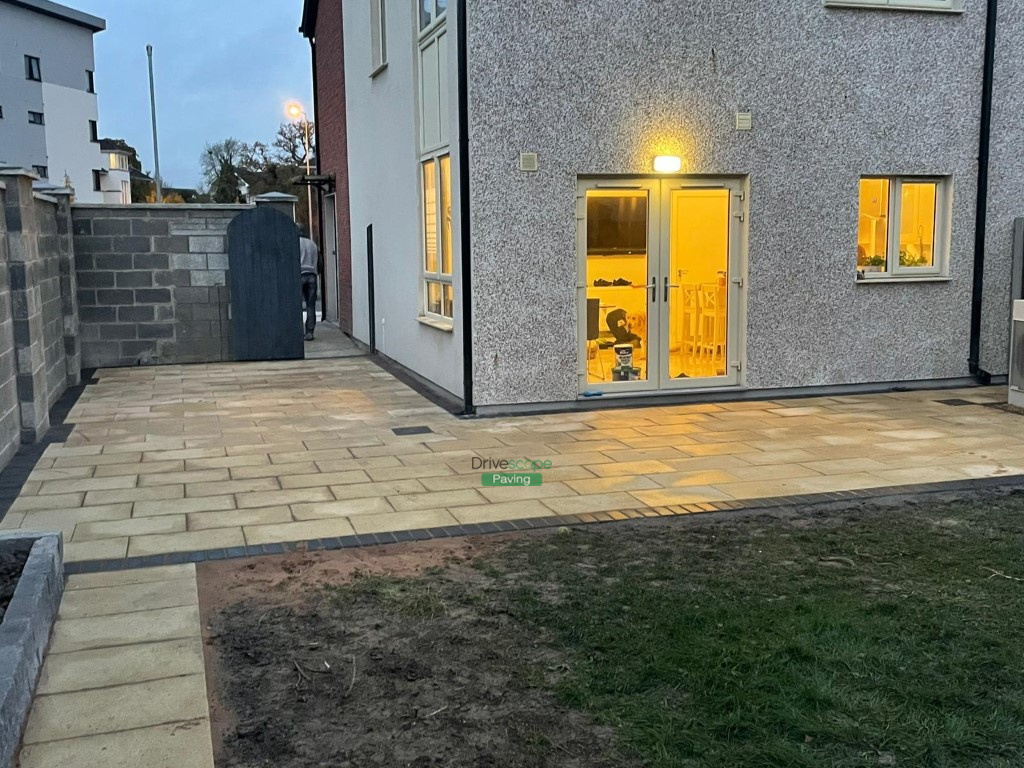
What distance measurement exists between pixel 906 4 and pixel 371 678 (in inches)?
335

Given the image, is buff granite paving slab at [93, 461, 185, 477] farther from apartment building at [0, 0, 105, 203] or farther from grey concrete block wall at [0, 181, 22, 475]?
apartment building at [0, 0, 105, 203]

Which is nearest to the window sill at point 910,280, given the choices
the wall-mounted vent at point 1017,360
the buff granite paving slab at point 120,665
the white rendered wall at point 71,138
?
the wall-mounted vent at point 1017,360

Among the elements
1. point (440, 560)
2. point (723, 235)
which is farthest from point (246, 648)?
point (723, 235)

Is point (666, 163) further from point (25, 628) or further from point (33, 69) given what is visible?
point (33, 69)

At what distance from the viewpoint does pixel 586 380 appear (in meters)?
9.05

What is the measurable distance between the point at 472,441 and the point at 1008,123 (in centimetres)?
637

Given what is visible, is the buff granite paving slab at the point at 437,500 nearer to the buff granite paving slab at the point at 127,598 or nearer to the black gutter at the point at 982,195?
the buff granite paving slab at the point at 127,598

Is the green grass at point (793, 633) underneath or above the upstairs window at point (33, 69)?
underneath

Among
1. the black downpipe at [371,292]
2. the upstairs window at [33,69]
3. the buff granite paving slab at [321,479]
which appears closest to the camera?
the buff granite paving slab at [321,479]

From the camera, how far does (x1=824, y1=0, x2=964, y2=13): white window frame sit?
907 centimetres

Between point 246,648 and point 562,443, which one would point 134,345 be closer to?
point 562,443

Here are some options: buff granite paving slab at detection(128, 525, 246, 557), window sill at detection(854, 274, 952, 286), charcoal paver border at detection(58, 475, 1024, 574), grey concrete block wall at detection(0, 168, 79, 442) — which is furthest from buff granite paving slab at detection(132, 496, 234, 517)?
window sill at detection(854, 274, 952, 286)

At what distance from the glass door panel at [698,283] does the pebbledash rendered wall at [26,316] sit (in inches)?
215

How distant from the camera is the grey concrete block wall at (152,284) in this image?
39.9 feet
